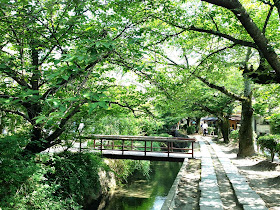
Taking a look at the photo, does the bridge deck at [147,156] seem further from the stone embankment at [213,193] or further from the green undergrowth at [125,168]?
the stone embankment at [213,193]

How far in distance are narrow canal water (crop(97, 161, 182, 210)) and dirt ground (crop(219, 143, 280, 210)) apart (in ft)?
13.7

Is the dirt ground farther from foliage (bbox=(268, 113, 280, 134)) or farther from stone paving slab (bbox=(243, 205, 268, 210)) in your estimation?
foliage (bbox=(268, 113, 280, 134))

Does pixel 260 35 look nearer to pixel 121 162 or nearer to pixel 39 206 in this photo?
pixel 39 206

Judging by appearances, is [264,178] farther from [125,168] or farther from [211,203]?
[125,168]

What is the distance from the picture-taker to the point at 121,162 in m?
14.2

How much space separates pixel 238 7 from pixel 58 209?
6956 millimetres

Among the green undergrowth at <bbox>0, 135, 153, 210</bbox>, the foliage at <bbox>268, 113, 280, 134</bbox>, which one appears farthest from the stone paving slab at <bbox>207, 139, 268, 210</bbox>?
the green undergrowth at <bbox>0, 135, 153, 210</bbox>

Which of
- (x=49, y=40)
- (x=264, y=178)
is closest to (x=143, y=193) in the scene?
(x=264, y=178)

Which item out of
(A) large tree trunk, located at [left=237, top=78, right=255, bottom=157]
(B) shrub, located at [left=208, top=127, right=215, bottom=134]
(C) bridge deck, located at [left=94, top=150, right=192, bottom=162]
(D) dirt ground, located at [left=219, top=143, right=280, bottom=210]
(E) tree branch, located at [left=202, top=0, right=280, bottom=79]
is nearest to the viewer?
(E) tree branch, located at [left=202, top=0, right=280, bottom=79]

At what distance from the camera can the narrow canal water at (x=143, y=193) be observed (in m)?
10.8

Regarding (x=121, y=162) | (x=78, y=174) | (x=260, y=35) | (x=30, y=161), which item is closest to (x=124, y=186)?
(x=121, y=162)

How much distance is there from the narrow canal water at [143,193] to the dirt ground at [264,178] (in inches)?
164

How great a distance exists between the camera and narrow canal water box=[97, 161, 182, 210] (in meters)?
10.8

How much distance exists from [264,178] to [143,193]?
6.33m
